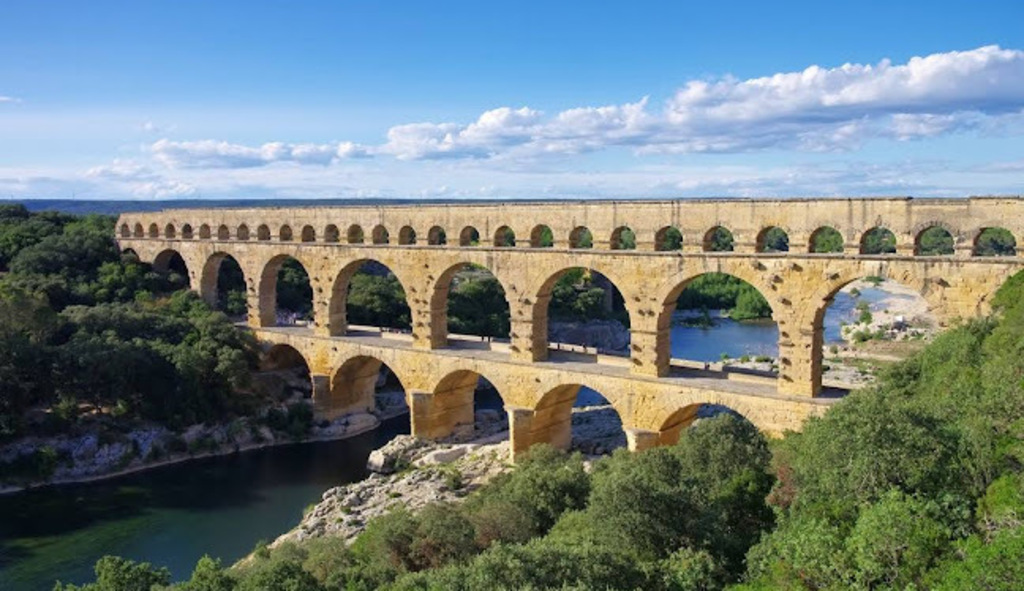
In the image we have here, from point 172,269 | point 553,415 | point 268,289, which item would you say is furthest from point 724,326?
point 172,269

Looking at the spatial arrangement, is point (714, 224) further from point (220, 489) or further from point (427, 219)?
point (220, 489)

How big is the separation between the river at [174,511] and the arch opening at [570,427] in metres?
5.86

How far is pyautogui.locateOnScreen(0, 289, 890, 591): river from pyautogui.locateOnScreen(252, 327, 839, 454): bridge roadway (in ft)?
7.77

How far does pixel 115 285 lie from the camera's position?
3350cm

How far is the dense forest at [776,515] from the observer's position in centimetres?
833

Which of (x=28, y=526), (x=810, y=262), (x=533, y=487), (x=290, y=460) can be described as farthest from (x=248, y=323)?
(x=810, y=262)

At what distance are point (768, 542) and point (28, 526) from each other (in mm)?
18028

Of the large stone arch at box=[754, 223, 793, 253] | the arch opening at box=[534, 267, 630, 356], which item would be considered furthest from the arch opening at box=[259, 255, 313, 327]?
the large stone arch at box=[754, 223, 793, 253]

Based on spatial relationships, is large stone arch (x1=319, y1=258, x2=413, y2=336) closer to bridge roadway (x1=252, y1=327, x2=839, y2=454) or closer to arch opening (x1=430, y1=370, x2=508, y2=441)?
bridge roadway (x1=252, y1=327, x2=839, y2=454)

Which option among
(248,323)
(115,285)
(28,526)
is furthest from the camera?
(115,285)

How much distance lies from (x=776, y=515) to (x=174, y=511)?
1590 cm

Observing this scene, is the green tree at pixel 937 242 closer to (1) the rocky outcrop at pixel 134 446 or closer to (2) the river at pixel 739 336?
(2) the river at pixel 739 336

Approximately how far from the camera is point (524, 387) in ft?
71.9

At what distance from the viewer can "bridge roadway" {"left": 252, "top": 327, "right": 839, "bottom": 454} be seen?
18766 mm
